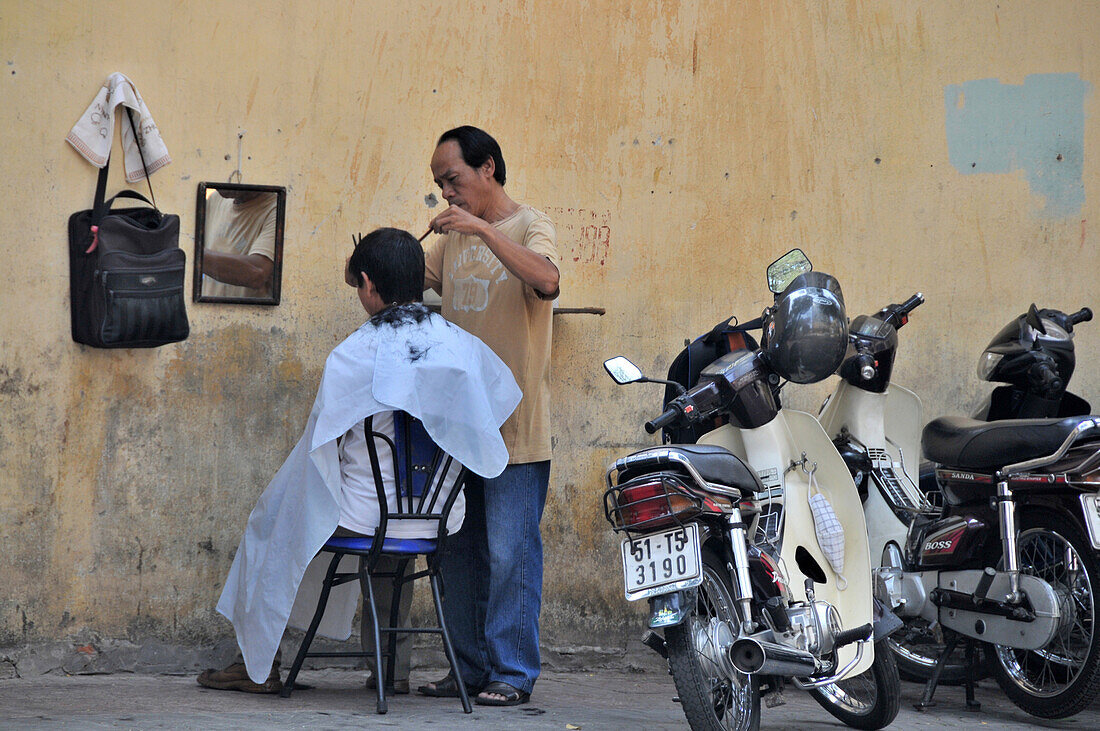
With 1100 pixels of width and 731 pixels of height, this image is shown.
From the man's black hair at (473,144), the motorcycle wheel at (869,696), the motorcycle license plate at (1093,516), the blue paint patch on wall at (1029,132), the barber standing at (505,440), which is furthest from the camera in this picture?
the blue paint patch on wall at (1029,132)

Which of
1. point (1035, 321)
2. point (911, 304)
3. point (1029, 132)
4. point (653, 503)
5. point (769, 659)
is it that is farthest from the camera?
point (1029, 132)

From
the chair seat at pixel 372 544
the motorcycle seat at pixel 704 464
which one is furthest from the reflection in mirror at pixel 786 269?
the chair seat at pixel 372 544

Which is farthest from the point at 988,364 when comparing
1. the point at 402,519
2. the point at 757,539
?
the point at 402,519

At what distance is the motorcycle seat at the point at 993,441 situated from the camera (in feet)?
11.8

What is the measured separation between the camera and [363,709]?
3424mm

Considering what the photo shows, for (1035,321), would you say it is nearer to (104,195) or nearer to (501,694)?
(501,694)

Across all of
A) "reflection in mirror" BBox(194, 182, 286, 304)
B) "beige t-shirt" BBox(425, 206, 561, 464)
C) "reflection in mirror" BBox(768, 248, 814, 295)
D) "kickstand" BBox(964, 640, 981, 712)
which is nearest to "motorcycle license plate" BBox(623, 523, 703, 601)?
"beige t-shirt" BBox(425, 206, 561, 464)

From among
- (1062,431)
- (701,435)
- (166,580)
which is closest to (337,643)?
(166,580)

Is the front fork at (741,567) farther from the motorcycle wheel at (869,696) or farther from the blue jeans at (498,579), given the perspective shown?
the blue jeans at (498,579)

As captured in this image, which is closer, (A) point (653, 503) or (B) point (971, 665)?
(A) point (653, 503)

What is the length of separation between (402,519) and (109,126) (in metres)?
1.72

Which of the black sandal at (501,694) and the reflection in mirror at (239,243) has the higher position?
the reflection in mirror at (239,243)

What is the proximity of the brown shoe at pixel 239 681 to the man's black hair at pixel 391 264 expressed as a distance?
4.07 ft

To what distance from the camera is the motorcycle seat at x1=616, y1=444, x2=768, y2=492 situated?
9.76 ft
